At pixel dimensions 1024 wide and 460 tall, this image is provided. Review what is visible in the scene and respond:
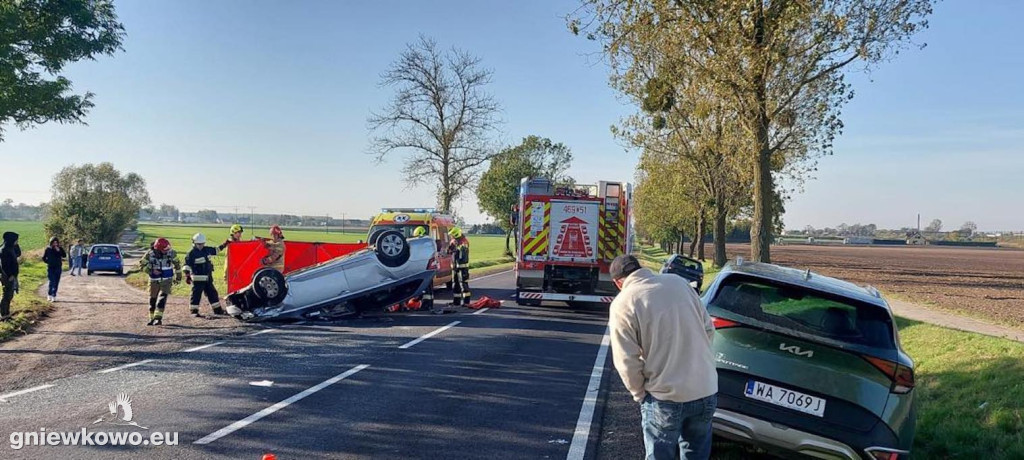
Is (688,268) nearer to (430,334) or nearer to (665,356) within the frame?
(430,334)

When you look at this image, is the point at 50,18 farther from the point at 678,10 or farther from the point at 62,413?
the point at 678,10

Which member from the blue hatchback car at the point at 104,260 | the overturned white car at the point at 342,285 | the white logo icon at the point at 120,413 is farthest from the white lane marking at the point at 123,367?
the blue hatchback car at the point at 104,260

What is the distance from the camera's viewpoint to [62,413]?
6121 millimetres

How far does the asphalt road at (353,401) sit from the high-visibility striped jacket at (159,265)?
3207 mm

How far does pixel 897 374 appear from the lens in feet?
15.2

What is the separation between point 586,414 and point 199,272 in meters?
9.84

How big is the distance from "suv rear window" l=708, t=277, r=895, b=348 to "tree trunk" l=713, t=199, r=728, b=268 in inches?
1182

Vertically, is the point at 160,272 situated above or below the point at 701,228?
below

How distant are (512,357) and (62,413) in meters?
5.20

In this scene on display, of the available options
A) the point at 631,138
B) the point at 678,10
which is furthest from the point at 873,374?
the point at 631,138

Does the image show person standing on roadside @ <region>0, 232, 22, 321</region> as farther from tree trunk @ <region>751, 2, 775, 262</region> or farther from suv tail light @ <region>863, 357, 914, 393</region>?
tree trunk @ <region>751, 2, 775, 262</region>

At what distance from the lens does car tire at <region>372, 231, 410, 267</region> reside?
42.7ft

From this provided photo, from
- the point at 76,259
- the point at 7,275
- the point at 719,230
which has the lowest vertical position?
the point at 76,259

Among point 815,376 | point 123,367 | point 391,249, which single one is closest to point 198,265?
point 391,249
